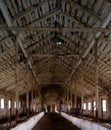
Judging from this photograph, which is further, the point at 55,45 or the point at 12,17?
the point at 55,45

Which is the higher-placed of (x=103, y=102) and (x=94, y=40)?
(x=94, y=40)

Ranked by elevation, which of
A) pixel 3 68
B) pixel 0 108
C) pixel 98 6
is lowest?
pixel 0 108

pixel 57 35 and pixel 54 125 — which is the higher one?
pixel 57 35

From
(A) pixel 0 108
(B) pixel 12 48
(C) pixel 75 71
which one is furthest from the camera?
(A) pixel 0 108

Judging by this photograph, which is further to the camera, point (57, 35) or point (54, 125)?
point (54, 125)

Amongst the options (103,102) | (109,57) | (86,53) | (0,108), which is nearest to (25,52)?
(86,53)

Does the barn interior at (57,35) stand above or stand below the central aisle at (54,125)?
above

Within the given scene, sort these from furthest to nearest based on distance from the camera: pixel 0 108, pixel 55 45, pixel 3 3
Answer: pixel 0 108 → pixel 55 45 → pixel 3 3

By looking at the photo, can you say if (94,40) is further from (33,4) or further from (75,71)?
(75,71)

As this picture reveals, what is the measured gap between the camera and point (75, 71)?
26734 millimetres

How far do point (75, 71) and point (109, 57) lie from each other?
8.42m

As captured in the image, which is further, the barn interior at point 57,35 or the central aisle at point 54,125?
the central aisle at point 54,125

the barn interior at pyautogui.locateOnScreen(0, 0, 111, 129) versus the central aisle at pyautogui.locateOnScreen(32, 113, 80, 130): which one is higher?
the barn interior at pyautogui.locateOnScreen(0, 0, 111, 129)

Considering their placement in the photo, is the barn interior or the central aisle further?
the central aisle
